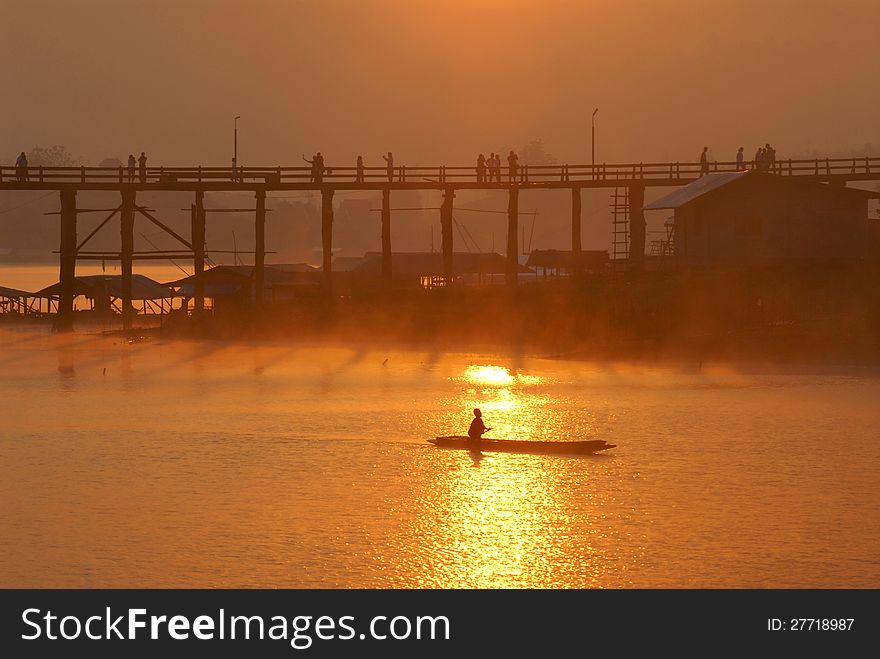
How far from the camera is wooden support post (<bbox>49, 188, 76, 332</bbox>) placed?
209ft

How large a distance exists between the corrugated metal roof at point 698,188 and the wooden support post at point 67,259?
28.7 meters

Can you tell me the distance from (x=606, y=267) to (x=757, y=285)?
10.9 m

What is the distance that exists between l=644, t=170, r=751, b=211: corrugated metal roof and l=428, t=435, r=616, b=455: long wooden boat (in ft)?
96.8

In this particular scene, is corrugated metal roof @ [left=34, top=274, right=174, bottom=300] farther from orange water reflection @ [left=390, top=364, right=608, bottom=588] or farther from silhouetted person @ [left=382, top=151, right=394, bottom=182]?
orange water reflection @ [left=390, top=364, right=608, bottom=588]

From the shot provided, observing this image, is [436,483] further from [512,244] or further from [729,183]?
[512,244]

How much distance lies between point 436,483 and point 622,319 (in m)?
28.3

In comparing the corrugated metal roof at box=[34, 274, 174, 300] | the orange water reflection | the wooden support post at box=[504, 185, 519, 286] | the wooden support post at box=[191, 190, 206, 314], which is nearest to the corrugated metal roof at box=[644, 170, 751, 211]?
the wooden support post at box=[504, 185, 519, 286]

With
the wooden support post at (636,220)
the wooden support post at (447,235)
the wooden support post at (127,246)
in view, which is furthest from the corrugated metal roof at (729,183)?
Answer: the wooden support post at (127,246)

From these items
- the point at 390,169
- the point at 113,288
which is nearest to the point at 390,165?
the point at 390,169

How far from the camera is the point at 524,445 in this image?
2794 centimetres
